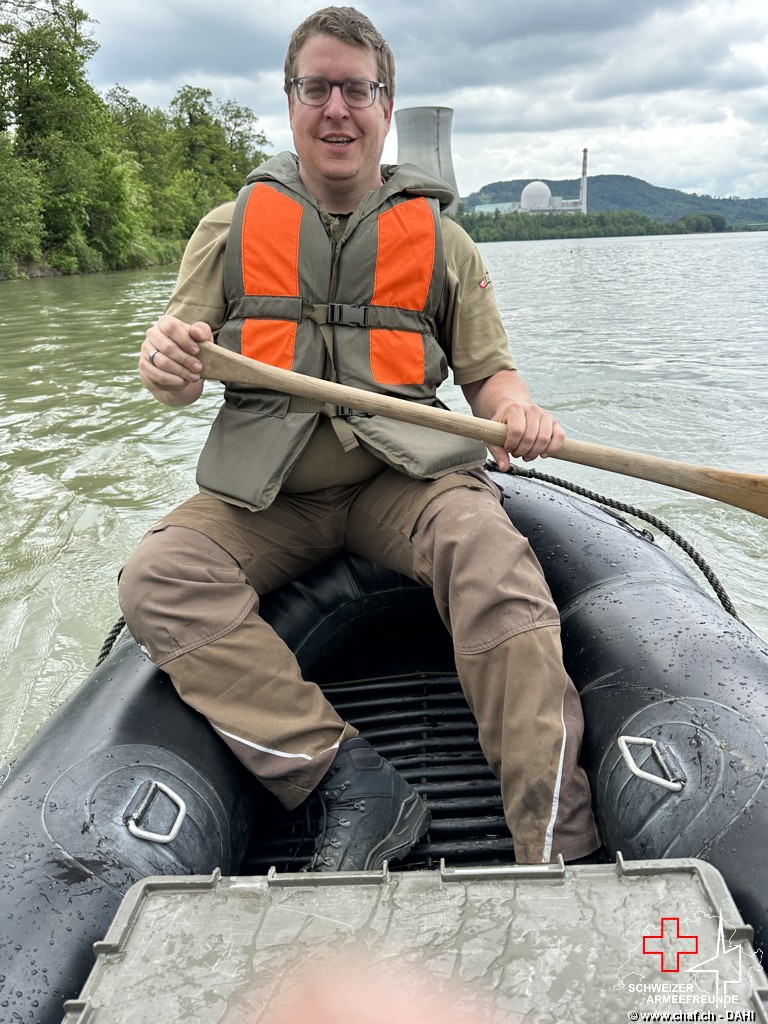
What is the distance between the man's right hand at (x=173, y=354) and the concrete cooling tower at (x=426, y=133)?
5112mm

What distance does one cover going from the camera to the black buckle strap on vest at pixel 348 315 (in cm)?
200

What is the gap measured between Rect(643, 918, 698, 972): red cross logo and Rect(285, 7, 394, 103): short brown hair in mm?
1805

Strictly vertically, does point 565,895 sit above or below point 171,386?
below

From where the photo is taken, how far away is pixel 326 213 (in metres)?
2.05

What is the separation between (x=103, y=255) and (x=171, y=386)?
78.8 ft

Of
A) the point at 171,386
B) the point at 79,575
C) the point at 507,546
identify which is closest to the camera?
the point at 507,546

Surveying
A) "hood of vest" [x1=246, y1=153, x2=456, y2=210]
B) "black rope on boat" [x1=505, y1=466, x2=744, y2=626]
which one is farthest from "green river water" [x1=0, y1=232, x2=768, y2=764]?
"hood of vest" [x1=246, y1=153, x2=456, y2=210]

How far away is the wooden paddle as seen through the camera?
1.80m

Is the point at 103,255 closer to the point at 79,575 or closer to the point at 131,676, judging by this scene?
the point at 79,575

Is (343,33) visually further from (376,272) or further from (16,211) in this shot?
(16,211)

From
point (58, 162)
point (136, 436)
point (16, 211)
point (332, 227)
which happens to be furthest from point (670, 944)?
point (58, 162)

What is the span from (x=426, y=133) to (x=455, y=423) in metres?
5.38

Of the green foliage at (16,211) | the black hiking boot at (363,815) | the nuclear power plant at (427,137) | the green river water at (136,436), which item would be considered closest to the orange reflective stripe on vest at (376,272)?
the black hiking boot at (363,815)

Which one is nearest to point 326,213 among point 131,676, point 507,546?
point 507,546
